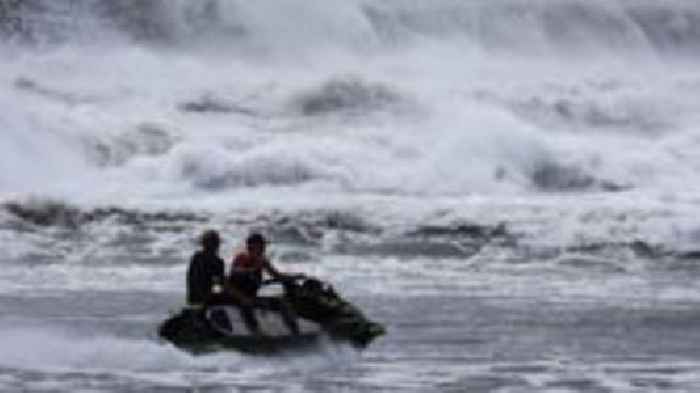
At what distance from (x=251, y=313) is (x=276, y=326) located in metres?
0.27

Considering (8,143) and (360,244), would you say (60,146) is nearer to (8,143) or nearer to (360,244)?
(8,143)

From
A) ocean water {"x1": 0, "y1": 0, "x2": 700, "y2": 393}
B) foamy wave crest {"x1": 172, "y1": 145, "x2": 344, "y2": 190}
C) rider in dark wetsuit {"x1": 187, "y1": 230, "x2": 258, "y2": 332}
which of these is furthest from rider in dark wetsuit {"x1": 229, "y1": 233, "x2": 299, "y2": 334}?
foamy wave crest {"x1": 172, "y1": 145, "x2": 344, "y2": 190}

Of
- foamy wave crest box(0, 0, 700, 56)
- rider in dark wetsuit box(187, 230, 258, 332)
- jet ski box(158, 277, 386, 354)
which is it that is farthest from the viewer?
foamy wave crest box(0, 0, 700, 56)

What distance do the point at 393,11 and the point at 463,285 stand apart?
27.8 metres

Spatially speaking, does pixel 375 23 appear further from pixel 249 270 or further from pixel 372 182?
pixel 249 270

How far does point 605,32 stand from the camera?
189 ft

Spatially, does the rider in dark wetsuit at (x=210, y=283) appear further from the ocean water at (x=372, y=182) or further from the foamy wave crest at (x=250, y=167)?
the foamy wave crest at (x=250, y=167)

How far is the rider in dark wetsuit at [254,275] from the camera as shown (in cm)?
2272

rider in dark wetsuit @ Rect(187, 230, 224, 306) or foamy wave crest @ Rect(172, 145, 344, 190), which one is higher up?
foamy wave crest @ Rect(172, 145, 344, 190)

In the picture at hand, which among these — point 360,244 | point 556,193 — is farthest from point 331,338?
point 556,193

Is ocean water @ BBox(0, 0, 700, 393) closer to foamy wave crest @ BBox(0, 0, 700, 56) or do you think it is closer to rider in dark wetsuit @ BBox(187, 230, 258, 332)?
foamy wave crest @ BBox(0, 0, 700, 56)

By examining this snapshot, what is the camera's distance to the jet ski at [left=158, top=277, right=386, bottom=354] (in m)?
22.4

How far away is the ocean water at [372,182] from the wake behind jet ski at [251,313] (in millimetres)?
182

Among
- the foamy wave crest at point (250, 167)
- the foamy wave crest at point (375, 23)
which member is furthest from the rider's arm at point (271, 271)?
the foamy wave crest at point (375, 23)
